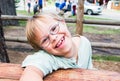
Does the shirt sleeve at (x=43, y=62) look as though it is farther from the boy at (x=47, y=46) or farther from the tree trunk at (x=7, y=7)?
the tree trunk at (x=7, y=7)

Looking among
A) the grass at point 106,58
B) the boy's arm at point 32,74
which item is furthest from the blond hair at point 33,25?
the grass at point 106,58

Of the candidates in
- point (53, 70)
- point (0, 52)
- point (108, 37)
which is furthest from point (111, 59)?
point (53, 70)

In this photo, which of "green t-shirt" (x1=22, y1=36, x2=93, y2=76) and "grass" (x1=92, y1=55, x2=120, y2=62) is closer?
"green t-shirt" (x1=22, y1=36, x2=93, y2=76)

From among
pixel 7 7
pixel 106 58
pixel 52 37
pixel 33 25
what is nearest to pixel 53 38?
pixel 52 37

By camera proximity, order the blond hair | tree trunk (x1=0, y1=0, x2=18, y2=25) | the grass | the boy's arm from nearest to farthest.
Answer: the boy's arm, the blond hair, the grass, tree trunk (x1=0, y1=0, x2=18, y2=25)

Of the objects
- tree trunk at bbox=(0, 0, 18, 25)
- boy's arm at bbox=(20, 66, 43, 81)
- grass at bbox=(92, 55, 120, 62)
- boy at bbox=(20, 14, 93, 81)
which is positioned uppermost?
boy at bbox=(20, 14, 93, 81)

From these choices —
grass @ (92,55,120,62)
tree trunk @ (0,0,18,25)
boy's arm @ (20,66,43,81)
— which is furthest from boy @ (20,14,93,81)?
tree trunk @ (0,0,18,25)

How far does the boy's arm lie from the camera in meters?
1.31

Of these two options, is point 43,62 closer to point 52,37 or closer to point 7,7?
point 52,37

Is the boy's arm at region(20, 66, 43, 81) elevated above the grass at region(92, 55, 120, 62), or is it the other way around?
the boy's arm at region(20, 66, 43, 81)

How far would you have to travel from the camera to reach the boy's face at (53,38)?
142 cm

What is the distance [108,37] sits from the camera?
882 cm

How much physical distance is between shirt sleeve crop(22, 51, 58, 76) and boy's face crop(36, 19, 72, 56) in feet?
0.11

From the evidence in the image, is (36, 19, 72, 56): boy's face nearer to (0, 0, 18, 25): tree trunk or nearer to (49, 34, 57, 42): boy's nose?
(49, 34, 57, 42): boy's nose
